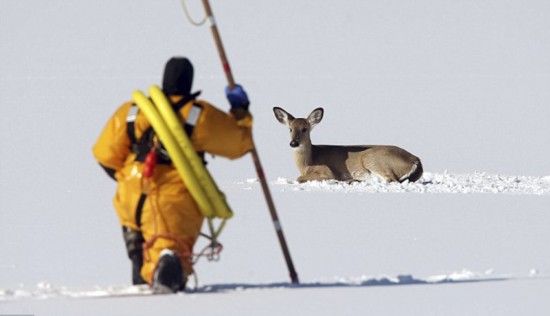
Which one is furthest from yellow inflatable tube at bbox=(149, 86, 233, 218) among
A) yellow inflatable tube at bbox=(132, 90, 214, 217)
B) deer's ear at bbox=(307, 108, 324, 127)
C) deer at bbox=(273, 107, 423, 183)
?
deer's ear at bbox=(307, 108, 324, 127)

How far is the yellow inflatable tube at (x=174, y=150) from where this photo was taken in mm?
9172

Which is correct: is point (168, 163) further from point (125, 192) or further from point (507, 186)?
point (507, 186)

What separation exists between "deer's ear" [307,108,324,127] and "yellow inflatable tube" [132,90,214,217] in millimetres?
9289

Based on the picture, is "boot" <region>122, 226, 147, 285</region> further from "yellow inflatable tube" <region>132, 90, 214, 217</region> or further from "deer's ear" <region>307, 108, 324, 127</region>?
"deer's ear" <region>307, 108, 324, 127</region>

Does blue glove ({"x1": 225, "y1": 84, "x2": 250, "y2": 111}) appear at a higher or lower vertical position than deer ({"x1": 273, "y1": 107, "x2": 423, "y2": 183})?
higher

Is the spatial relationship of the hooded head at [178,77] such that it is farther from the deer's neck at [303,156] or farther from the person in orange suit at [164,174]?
the deer's neck at [303,156]

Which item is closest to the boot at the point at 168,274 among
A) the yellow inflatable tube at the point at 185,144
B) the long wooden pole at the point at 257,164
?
the yellow inflatable tube at the point at 185,144

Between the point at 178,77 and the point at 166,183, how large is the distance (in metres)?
0.75

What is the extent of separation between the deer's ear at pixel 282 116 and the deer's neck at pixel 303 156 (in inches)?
15.6

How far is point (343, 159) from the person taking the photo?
1878cm

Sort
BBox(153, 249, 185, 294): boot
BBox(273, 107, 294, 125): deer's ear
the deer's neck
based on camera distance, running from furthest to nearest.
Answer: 1. the deer's neck
2. BBox(273, 107, 294, 125): deer's ear
3. BBox(153, 249, 185, 294): boot

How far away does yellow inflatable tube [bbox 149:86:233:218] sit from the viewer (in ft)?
30.2

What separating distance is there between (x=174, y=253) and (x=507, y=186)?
9022mm

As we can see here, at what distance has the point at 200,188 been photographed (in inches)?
367
